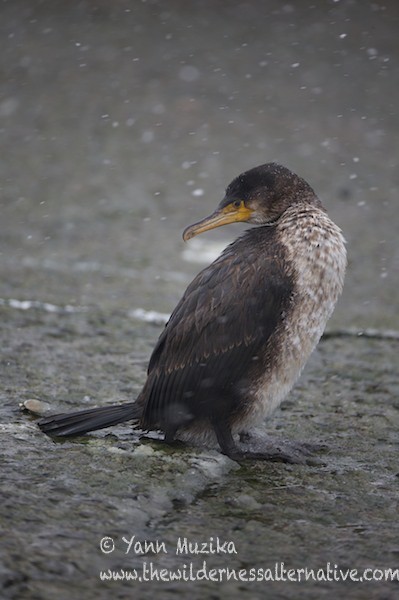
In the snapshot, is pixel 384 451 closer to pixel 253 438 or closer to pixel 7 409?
pixel 253 438

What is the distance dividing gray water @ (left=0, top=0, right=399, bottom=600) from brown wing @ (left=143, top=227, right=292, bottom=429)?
0.20 m

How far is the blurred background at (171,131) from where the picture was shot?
262 inches

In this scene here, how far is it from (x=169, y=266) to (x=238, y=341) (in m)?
3.53

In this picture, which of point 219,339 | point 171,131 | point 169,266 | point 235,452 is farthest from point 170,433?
point 171,131

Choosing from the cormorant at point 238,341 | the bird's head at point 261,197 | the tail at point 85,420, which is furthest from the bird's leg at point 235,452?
the bird's head at point 261,197

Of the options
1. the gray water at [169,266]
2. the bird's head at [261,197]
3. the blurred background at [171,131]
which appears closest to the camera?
the gray water at [169,266]

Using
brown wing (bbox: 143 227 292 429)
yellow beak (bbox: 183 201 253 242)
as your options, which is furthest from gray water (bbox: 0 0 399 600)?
yellow beak (bbox: 183 201 253 242)

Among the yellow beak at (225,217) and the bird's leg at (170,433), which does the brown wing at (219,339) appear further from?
the yellow beak at (225,217)

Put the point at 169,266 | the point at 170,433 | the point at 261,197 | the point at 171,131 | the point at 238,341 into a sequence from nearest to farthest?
the point at 238,341 < the point at 170,433 < the point at 261,197 < the point at 169,266 < the point at 171,131

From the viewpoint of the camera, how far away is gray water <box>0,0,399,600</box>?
105 inches

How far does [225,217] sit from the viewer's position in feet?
12.1

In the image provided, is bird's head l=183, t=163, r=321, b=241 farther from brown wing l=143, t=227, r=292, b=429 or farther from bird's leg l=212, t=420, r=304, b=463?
bird's leg l=212, t=420, r=304, b=463

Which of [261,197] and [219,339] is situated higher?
[261,197]

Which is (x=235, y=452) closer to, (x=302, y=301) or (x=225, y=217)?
(x=302, y=301)
